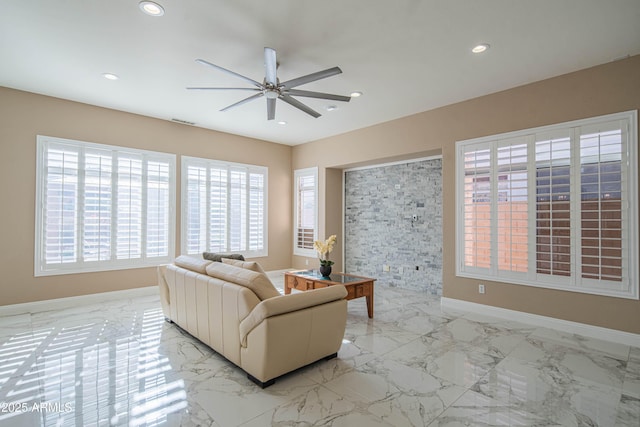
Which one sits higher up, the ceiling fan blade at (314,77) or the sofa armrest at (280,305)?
the ceiling fan blade at (314,77)

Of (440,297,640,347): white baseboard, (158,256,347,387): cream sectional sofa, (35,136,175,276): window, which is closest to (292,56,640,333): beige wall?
(440,297,640,347): white baseboard

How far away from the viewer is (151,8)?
273 cm

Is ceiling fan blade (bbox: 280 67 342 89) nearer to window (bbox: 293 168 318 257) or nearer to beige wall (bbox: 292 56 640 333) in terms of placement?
beige wall (bbox: 292 56 640 333)

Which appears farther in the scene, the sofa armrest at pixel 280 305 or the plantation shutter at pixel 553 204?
the plantation shutter at pixel 553 204

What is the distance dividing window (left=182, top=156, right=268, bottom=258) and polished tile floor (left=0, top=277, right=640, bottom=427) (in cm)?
245

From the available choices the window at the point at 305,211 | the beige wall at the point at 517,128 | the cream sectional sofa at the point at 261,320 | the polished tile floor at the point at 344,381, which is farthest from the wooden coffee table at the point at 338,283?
the window at the point at 305,211

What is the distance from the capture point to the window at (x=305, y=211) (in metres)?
7.27

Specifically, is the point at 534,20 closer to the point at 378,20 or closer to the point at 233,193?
the point at 378,20

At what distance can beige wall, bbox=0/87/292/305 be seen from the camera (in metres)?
4.46

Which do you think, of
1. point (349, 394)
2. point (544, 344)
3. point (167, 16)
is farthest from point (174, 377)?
point (544, 344)

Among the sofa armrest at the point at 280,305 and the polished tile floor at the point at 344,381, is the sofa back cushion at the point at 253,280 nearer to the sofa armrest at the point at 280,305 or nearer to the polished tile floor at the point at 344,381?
the sofa armrest at the point at 280,305

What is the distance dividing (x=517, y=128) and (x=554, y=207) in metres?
1.14

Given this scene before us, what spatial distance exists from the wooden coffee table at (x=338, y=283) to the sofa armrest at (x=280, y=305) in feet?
4.26

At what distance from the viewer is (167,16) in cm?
286
